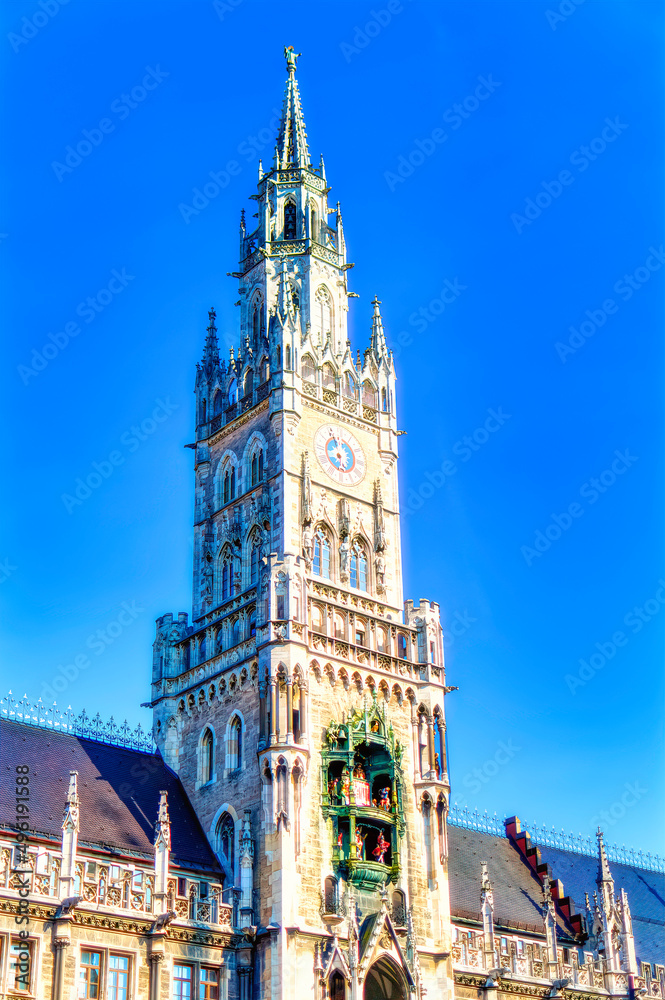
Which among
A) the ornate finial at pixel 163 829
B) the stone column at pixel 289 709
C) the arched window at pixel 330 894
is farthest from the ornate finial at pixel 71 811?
the arched window at pixel 330 894

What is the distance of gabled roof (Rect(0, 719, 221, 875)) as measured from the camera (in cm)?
5303

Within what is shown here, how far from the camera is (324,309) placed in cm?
7006

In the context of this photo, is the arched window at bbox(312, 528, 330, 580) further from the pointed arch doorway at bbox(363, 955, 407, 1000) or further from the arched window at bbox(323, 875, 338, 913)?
the pointed arch doorway at bbox(363, 955, 407, 1000)

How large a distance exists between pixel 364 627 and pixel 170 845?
12.6 meters

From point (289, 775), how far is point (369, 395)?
21.4 metres

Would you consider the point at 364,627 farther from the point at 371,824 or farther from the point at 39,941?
the point at 39,941

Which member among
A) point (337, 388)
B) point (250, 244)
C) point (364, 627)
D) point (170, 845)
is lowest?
point (170, 845)

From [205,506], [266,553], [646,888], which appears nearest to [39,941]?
[266,553]

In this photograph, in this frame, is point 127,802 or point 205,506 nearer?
point 127,802

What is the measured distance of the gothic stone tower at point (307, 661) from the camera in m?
53.5

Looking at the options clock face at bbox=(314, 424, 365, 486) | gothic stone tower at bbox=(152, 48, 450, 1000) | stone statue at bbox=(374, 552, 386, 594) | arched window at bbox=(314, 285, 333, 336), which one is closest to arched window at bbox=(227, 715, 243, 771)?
gothic stone tower at bbox=(152, 48, 450, 1000)

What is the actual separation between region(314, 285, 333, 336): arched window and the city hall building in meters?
0.19

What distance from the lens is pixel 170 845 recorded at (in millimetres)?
54031

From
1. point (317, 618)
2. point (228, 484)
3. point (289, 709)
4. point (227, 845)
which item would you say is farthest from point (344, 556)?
point (227, 845)
